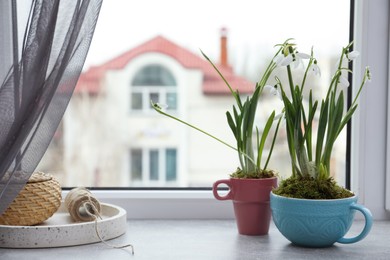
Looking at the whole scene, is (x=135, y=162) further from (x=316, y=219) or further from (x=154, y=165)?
(x=316, y=219)

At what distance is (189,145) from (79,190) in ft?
5.23

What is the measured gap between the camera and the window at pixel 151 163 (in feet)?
9.78

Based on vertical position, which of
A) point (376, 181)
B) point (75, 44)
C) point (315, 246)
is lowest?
point (315, 246)

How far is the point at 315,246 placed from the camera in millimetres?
1309

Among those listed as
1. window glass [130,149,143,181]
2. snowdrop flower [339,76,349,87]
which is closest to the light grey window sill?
snowdrop flower [339,76,349,87]

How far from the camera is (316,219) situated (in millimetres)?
1262

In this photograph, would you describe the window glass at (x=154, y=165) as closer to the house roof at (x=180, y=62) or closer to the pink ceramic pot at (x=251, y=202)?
the house roof at (x=180, y=62)

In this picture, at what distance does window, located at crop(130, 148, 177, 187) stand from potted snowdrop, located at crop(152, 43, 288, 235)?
160 cm

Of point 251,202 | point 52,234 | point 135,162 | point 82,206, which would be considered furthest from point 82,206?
Answer: point 135,162

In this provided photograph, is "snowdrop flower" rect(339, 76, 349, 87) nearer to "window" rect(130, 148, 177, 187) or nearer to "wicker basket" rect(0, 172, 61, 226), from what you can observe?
"wicker basket" rect(0, 172, 61, 226)

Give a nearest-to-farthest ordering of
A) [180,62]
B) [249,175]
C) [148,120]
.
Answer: [249,175], [180,62], [148,120]

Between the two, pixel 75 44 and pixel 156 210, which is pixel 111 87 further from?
pixel 75 44

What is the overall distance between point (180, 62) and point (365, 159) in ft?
3.88

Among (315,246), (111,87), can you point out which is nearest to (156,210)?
(315,246)
